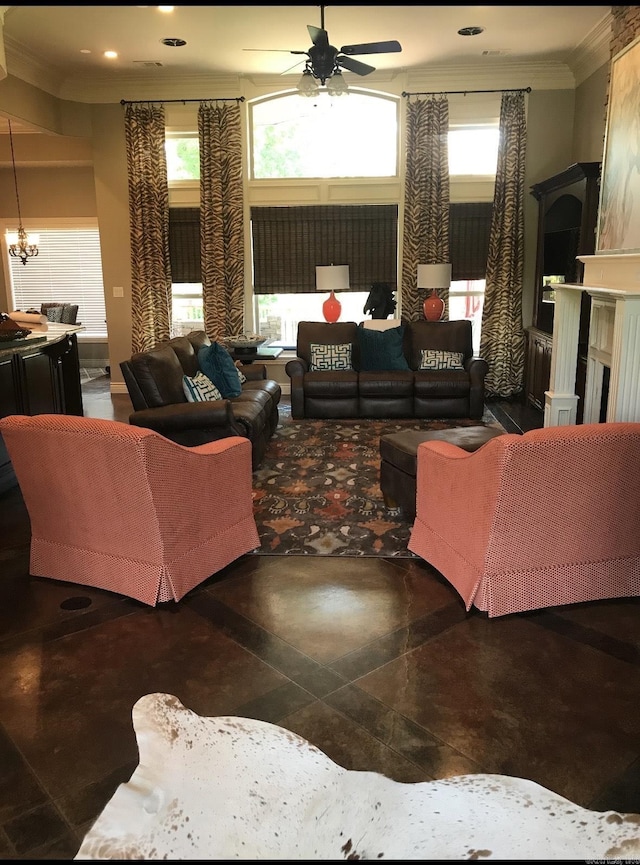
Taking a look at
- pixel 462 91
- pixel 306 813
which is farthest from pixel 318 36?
pixel 306 813

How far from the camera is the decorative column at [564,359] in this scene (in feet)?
18.6

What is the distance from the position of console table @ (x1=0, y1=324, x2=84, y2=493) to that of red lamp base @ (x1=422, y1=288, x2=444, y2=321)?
3890 millimetres

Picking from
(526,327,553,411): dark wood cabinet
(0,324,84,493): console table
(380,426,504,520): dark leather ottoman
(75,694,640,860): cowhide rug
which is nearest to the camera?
(75,694,640,860): cowhide rug

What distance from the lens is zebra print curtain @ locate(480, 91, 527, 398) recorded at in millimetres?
7910

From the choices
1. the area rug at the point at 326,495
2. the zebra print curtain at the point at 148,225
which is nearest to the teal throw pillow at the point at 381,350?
the area rug at the point at 326,495

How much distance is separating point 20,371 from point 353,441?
2852mm

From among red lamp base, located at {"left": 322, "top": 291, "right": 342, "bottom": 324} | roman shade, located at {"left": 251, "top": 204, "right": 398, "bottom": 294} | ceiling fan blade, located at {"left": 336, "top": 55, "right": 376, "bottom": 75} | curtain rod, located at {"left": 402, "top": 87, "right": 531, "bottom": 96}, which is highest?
curtain rod, located at {"left": 402, "top": 87, "right": 531, "bottom": 96}

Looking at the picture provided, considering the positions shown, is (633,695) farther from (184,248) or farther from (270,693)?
(184,248)

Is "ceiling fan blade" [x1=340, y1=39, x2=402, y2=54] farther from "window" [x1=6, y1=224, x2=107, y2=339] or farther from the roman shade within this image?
"window" [x1=6, y1=224, x2=107, y2=339]

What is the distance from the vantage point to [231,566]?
12.4ft

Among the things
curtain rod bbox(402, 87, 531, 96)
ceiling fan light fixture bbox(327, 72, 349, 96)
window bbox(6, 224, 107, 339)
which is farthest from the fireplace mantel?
window bbox(6, 224, 107, 339)

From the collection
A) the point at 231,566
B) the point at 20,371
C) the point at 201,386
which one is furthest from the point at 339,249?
the point at 231,566

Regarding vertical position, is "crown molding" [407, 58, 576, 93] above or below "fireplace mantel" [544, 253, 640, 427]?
above

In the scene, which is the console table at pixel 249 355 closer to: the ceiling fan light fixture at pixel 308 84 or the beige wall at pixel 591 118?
the ceiling fan light fixture at pixel 308 84
